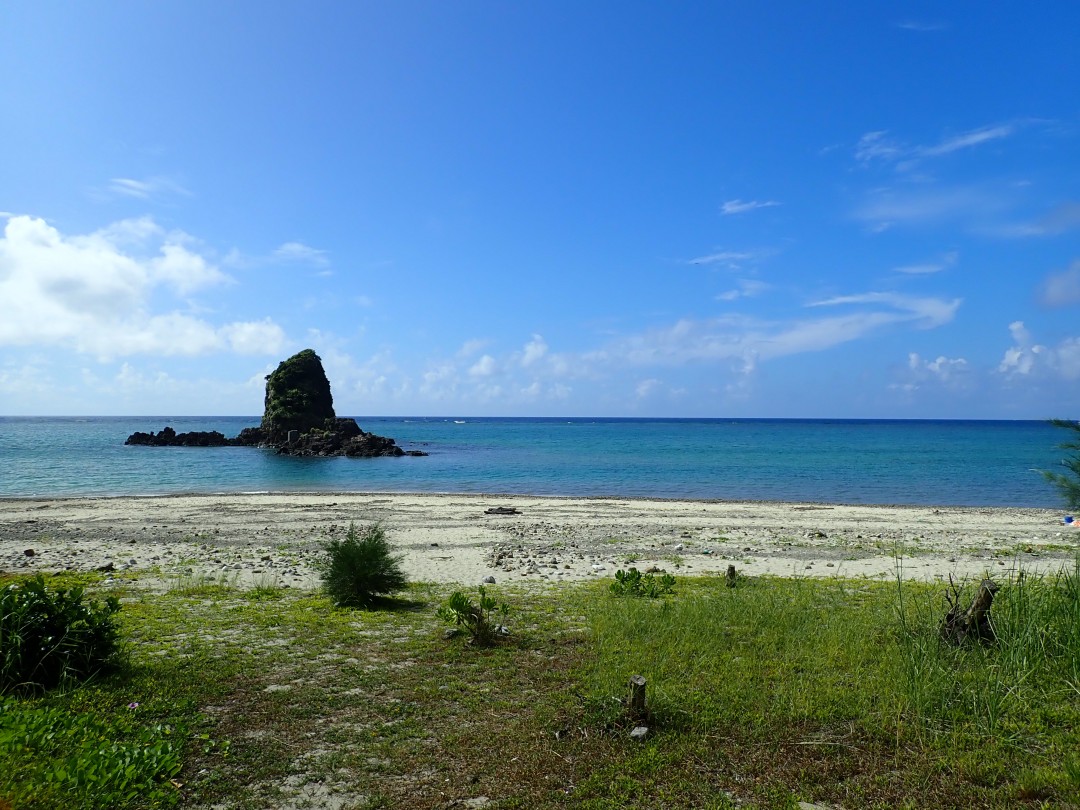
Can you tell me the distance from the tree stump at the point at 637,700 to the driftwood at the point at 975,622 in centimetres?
459

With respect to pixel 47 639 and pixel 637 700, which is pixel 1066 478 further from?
pixel 47 639

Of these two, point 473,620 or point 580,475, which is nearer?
point 473,620

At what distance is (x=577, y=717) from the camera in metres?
6.71

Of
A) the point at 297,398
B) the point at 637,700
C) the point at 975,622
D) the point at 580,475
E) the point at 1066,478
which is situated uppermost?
the point at 297,398

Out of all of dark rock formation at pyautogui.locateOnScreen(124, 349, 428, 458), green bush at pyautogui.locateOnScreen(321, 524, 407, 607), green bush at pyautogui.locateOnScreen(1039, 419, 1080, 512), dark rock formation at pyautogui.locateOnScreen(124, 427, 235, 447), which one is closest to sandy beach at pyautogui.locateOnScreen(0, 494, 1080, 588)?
green bush at pyautogui.locateOnScreen(321, 524, 407, 607)

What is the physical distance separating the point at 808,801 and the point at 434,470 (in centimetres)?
5618

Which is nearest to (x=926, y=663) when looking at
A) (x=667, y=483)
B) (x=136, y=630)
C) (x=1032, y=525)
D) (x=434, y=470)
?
(x=136, y=630)

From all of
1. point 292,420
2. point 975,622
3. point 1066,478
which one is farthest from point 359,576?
point 292,420

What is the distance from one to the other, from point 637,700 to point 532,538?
16.4 meters

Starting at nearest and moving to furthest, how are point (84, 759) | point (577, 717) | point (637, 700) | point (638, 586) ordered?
point (84, 759) < point (637, 700) < point (577, 717) < point (638, 586)

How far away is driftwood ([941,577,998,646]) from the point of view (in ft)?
26.9

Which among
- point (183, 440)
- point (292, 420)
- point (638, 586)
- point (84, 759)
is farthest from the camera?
point (183, 440)

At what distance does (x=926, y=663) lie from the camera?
724 cm

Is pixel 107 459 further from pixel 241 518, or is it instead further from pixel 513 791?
pixel 513 791
